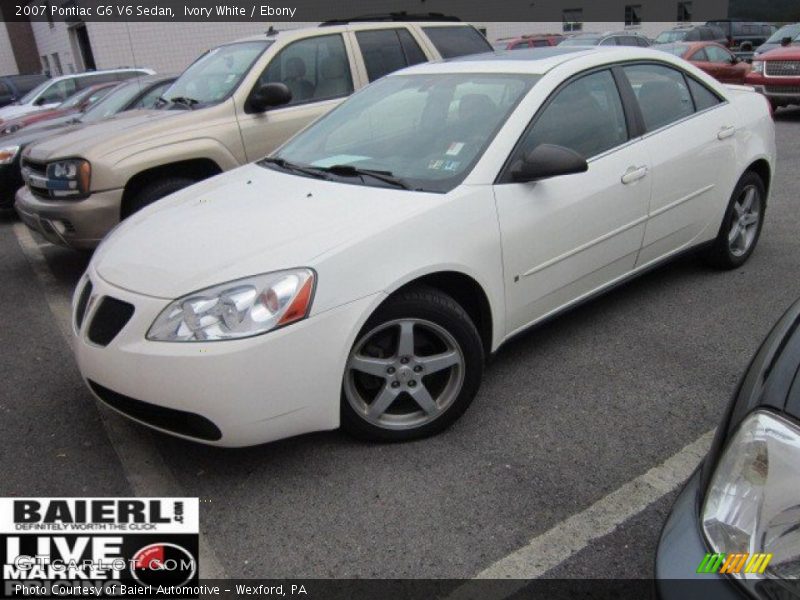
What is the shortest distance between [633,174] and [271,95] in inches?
113

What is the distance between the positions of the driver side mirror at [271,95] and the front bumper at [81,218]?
1273mm

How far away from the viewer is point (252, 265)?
2641 millimetres

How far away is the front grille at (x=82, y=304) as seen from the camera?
2.97 meters

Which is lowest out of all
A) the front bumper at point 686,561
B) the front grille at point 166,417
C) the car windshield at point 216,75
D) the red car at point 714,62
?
the red car at point 714,62

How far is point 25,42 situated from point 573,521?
36.5 meters

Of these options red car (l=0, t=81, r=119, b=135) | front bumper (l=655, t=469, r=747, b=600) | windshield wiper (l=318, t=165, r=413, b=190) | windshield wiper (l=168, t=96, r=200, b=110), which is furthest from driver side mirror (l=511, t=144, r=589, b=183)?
red car (l=0, t=81, r=119, b=135)

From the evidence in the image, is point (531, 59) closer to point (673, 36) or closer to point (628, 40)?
point (628, 40)

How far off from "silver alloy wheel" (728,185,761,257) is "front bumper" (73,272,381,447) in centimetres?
311

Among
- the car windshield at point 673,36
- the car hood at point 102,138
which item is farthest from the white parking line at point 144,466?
the car windshield at point 673,36

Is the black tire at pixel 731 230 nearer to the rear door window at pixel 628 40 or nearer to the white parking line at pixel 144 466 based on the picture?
the white parking line at pixel 144 466

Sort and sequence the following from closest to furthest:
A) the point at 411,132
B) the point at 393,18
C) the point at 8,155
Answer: the point at 411,132, the point at 393,18, the point at 8,155

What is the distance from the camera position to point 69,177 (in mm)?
4973

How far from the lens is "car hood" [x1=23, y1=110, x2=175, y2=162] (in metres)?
5.00

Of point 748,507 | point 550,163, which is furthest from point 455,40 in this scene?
point 748,507
